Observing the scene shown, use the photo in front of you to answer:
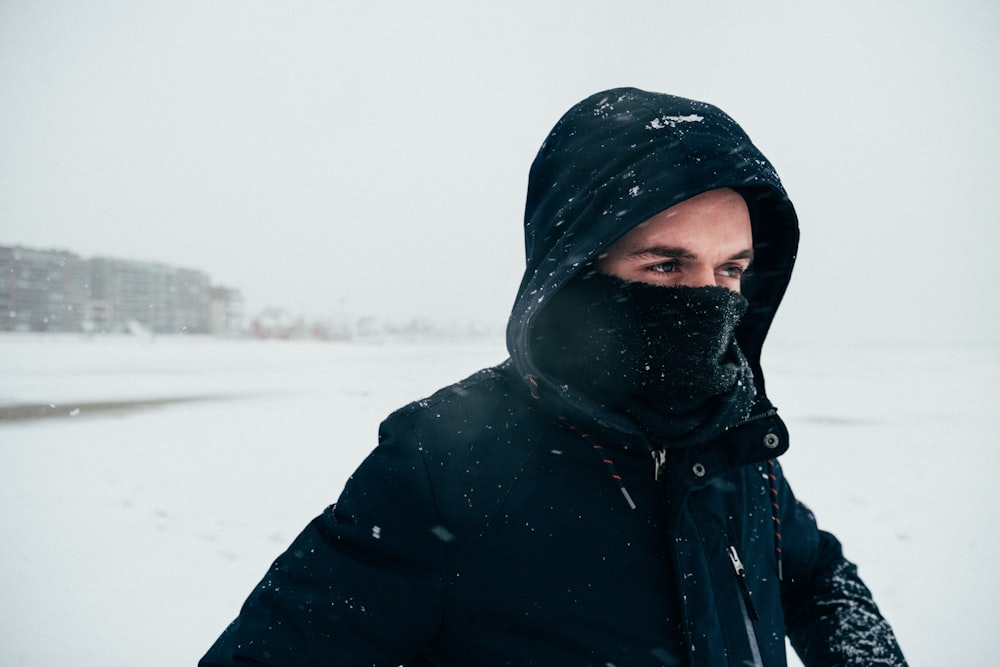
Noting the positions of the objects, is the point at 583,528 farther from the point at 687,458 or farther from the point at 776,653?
the point at 776,653

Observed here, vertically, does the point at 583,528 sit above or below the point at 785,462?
above

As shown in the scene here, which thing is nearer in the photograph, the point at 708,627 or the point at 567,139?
the point at 708,627

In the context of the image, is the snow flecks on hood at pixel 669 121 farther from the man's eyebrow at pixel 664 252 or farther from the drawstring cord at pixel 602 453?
the drawstring cord at pixel 602 453

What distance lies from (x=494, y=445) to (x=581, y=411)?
0.63 feet

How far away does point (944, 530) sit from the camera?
5.00 m

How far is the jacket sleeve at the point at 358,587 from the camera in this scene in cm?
98

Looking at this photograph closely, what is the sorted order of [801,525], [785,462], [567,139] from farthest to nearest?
[785,462] → [801,525] → [567,139]

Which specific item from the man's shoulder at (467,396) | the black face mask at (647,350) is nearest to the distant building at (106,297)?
the man's shoulder at (467,396)

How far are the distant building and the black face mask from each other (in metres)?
62.4

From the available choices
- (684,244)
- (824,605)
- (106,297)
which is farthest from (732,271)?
(106,297)

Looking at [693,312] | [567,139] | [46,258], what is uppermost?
[46,258]

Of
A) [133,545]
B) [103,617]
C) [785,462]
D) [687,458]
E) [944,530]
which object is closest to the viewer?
[687,458]

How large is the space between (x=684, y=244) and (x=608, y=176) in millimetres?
227

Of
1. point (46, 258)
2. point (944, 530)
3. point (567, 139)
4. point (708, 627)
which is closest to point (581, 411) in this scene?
point (708, 627)
